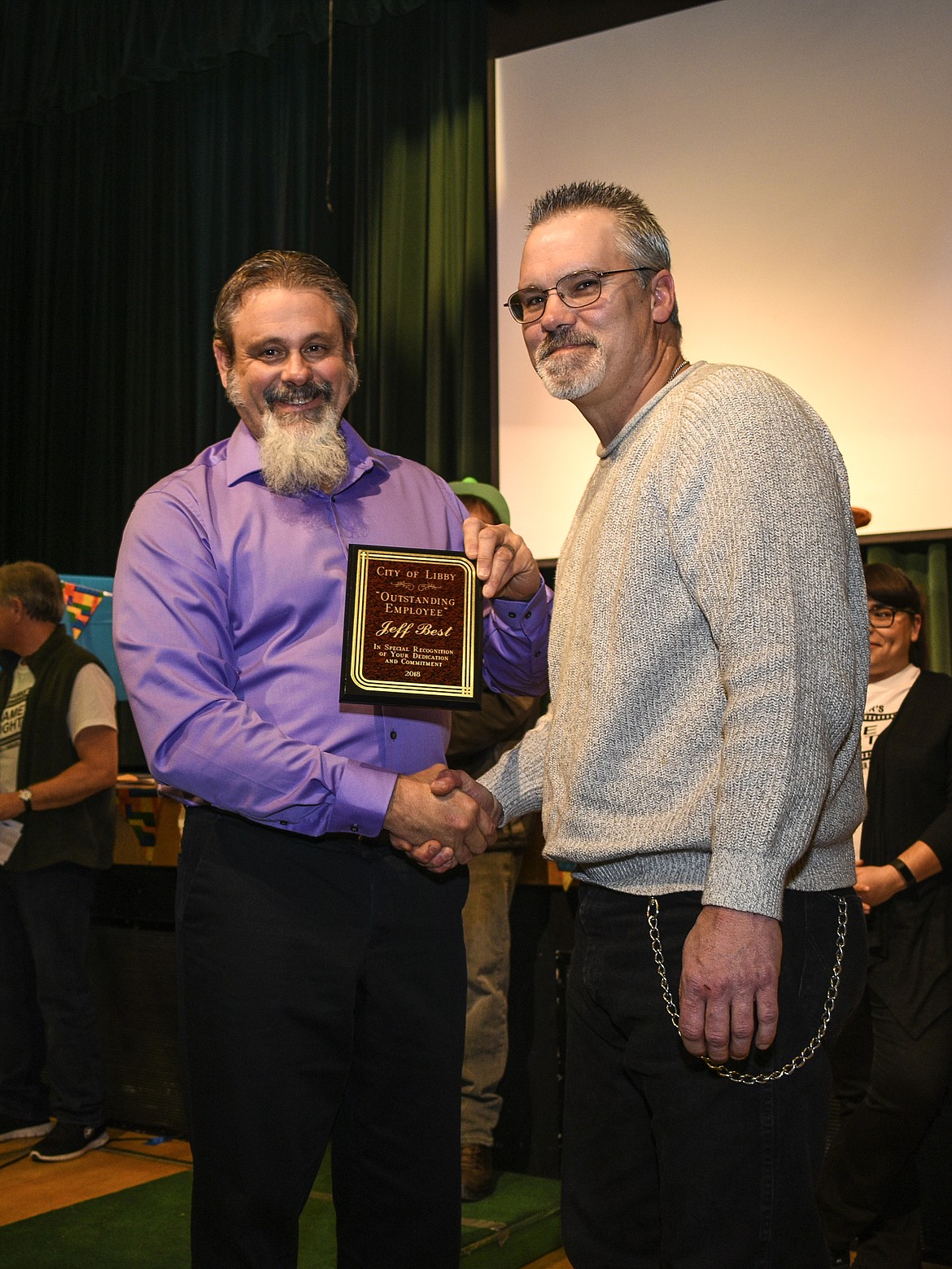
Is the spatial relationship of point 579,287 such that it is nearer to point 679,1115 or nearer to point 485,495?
point 679,1115

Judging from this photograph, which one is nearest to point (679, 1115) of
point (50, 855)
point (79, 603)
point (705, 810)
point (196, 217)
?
point (705, 810)

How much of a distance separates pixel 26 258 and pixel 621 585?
589 centimetres

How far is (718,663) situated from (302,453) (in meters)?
0.73

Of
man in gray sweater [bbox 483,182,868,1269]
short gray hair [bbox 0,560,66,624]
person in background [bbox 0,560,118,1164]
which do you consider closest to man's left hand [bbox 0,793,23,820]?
person in background [bbox 0,560,118,1164]

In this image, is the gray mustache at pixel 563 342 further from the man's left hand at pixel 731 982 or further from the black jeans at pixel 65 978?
the black jeans at pixel 65 978

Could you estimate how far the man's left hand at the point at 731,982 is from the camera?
4.05 feet

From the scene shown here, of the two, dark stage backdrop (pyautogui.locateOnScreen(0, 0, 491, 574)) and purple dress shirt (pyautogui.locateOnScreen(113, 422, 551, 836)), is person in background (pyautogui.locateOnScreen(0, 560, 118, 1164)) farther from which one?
purple dress shirt (pyautogui.locateOnScreen(113, 422, 551, 836))

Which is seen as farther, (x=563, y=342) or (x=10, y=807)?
(x=10, y=807)

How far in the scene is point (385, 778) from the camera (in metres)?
1.64

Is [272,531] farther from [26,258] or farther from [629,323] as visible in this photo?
[26,258]

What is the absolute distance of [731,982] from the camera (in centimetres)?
124

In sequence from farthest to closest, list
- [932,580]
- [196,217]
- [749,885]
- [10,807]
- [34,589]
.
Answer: [196,217] → [932,580] → [34,589] → [10,807] → [749,885]

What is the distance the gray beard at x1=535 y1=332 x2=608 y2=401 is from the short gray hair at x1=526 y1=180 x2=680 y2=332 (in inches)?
4.5

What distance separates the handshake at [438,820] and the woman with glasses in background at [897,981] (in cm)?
144
